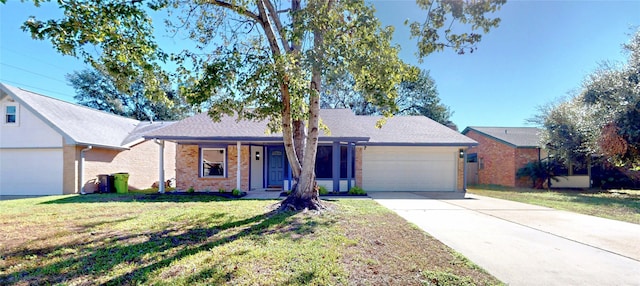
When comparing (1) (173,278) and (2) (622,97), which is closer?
(1) (173,278)

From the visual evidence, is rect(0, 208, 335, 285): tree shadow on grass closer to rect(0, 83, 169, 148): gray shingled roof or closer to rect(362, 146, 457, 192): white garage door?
rect(362, 146, 457, 192): white garage door

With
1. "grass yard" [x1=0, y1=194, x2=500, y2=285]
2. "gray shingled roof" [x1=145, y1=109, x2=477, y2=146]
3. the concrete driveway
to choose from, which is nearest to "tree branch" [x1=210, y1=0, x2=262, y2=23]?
"gray shingled roof" [x1=145, y1=109, x2=477, y2=146]

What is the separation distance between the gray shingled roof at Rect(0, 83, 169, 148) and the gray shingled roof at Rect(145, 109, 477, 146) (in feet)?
11.8

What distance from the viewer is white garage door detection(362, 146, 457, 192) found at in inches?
539

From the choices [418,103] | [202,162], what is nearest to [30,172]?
[202,162]

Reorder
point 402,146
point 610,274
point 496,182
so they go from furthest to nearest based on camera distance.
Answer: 1. point 496,182
2. point 402,146
3. point 610,274

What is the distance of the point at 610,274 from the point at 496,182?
16.4 m

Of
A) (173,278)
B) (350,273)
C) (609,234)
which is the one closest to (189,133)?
(173,278)

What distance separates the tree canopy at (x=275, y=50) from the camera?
5.52 meters

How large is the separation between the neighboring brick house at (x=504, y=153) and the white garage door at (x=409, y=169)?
3.69 meters

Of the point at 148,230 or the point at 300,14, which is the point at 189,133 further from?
the point at 300,14

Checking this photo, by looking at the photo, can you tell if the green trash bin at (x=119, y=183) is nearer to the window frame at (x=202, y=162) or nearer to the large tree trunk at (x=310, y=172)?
Answer: the window frame at (x=202, y=162)

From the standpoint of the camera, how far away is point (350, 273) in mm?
3688

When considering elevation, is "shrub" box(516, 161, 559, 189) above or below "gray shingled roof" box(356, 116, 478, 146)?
below
